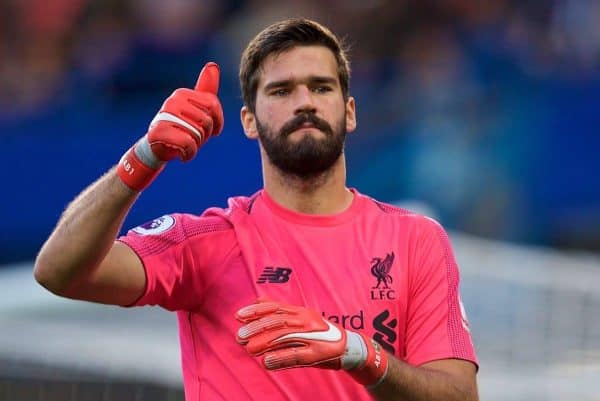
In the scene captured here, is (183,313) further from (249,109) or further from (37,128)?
(37,128)

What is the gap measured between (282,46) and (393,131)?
4.21 m

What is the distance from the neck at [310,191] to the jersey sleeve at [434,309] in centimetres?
29

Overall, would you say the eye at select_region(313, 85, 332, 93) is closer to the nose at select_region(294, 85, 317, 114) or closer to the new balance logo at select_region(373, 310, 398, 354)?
the nose at select_region(294, 85, 317, 114)

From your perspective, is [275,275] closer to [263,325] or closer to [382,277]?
[382,277]

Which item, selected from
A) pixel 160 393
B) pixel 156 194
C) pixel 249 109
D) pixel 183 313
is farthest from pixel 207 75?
pixel 156 194

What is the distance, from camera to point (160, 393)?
5.90 m

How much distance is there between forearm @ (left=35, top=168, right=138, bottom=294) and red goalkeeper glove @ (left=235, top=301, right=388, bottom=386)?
410mm

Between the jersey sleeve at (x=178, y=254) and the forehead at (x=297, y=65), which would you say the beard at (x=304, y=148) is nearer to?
the forehead at (x=297, y=65)

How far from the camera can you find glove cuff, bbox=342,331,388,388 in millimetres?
3229

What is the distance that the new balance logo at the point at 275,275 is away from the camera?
354 centimetres

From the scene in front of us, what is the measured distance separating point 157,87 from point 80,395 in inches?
105

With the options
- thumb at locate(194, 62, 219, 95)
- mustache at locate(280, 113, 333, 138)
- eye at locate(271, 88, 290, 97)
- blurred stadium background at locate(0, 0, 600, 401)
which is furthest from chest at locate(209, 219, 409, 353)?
blurred stadium background at locate(0, 0, 600, 401)

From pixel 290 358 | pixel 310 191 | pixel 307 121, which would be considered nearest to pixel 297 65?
pixel 307 121

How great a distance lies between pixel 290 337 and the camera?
3.10 metres
